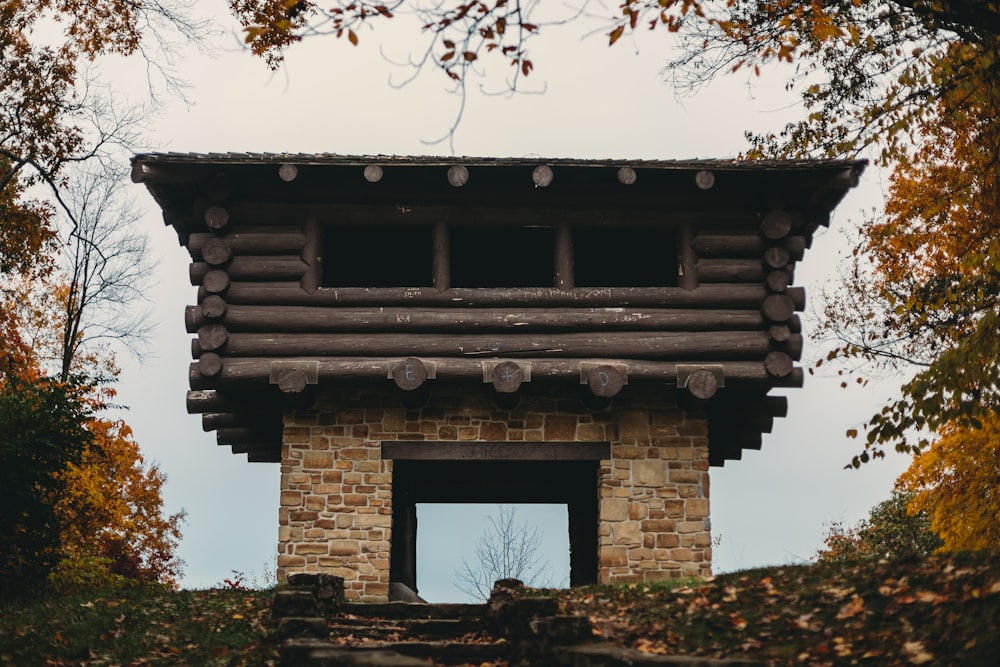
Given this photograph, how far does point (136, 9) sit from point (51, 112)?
2.87 meters

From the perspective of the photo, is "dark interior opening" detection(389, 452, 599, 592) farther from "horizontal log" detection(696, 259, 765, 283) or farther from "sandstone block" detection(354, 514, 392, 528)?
"horizontal log" detection(696, 259, 765, 283)

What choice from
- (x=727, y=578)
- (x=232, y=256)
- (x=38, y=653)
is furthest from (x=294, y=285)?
(x=727, y=578)

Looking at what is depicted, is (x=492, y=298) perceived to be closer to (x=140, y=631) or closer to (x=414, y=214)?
(x=414, y=214)

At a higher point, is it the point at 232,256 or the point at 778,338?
the point at 232,256

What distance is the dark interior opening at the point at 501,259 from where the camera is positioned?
16.2 m

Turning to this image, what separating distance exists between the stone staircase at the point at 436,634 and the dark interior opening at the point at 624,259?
664 centimetres

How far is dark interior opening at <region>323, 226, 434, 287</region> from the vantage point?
15883mm

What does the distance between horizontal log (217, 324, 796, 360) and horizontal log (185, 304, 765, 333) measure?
95mm

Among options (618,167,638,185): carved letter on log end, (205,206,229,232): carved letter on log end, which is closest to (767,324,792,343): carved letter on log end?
(618,167,638,185): carved letter on log end

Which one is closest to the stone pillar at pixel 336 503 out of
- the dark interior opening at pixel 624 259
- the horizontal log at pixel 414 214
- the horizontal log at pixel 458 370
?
the horizontal log at pixel 458 370

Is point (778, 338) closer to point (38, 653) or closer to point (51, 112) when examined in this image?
point (38, 653)

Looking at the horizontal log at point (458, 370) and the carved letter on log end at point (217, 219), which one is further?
the carved letter on log end at point (217, 219)

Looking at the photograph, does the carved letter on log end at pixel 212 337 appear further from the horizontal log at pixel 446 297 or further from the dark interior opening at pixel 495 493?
the dark interior opening at pixel 495 493

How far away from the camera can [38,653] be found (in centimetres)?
880
